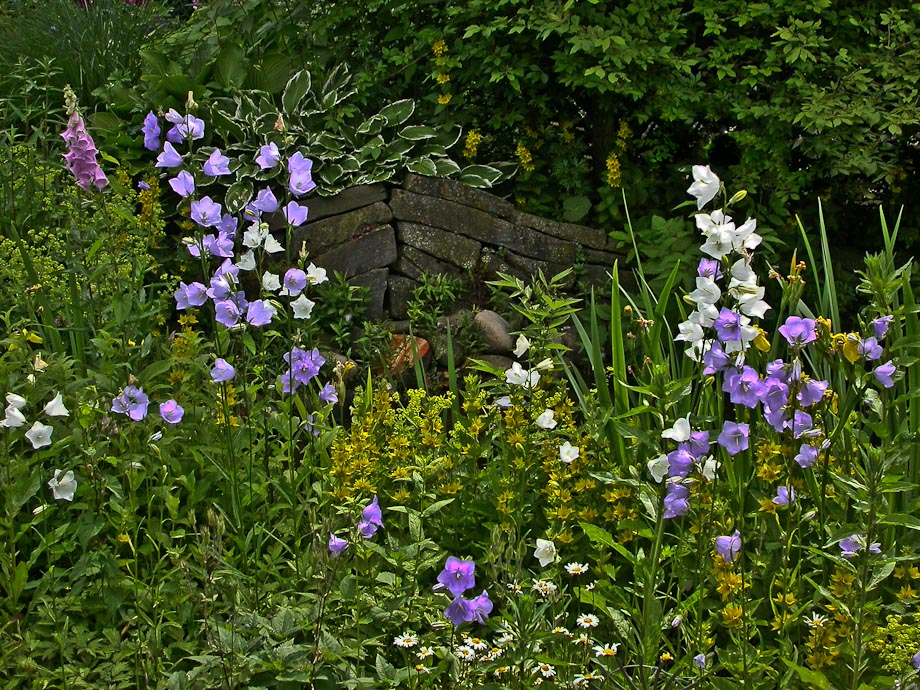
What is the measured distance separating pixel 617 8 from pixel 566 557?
2.75 m

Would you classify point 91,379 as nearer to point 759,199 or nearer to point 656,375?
point 656,375

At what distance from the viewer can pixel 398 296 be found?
169 inches

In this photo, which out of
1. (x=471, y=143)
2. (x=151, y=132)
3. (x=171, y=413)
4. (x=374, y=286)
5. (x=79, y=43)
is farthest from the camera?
(x=79, y=43)

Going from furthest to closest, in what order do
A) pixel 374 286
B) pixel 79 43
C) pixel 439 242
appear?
pixel 79 43
pixel 439 242
pixel 374 286

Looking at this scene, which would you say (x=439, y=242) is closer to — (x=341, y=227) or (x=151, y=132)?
(x=341, y=227)

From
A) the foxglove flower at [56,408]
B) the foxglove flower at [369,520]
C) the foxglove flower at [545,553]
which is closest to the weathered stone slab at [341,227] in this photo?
the foxglove flower at [56,408]

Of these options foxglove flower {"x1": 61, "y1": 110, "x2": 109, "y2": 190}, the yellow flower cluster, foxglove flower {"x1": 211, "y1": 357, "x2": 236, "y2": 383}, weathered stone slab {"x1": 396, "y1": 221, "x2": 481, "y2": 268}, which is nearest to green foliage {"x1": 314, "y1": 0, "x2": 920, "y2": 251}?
the yellow flower cluster

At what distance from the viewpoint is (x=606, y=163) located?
461 cm

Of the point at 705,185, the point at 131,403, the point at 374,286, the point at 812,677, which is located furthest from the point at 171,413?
the point at 374,286

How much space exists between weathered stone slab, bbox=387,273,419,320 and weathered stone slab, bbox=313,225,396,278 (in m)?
0.08

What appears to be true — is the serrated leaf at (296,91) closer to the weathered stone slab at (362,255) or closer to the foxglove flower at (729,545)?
the weathered stone slab at (362,255)

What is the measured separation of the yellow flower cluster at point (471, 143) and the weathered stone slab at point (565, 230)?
35 cm

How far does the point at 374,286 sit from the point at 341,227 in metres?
0.30

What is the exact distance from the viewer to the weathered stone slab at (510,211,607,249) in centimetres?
452
